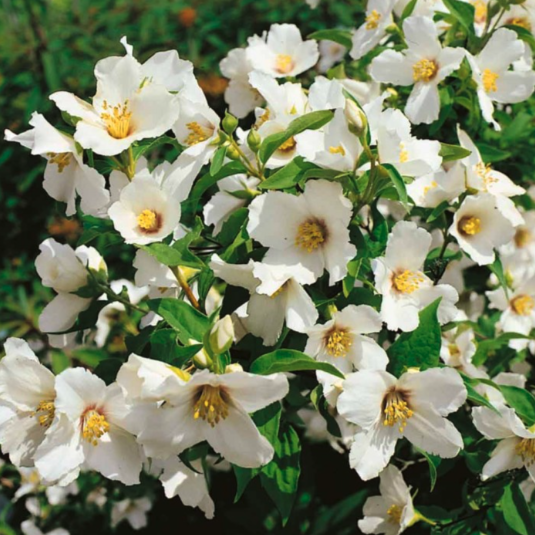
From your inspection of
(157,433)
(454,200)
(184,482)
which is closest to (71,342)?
(184,482)

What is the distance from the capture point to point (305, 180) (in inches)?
43.0

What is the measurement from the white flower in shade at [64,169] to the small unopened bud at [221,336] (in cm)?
29

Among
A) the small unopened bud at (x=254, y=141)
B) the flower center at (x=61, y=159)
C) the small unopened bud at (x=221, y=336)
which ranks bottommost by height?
the small unopened bud at (x=221, y=336)

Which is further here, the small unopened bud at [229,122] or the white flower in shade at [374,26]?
the white flower in shade at [374,26]

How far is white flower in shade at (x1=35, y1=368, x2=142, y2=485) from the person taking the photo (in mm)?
990

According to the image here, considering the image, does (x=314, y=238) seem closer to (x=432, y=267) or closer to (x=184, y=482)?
(x=432, y=267)

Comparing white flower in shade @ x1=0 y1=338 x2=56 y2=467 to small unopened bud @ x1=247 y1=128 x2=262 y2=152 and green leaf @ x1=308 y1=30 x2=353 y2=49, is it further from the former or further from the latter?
green leaf @ x1=308 y1=30 x2=353 y2=49

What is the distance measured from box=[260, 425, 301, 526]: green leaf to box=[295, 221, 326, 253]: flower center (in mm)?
317

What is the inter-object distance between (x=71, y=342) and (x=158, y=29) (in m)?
2.10

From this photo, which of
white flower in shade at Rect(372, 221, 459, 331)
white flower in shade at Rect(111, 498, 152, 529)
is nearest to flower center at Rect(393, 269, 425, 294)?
white flower in shade at Rect(372, 221, 459, 331)

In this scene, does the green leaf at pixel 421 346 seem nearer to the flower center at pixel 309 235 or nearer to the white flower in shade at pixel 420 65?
the flower center at pixel 309 235

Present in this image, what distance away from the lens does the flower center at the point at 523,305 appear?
60.6 inches

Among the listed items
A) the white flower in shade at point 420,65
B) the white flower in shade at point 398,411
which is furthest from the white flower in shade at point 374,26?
the white flower in shade at point 398,411

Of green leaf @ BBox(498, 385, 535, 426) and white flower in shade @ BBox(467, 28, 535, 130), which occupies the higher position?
white flower in shade @ BBox(467, 28, 535, 130)
